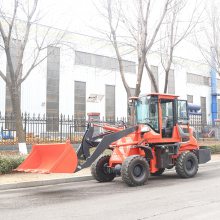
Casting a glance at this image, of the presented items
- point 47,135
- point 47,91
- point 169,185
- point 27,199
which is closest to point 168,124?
point 169,185

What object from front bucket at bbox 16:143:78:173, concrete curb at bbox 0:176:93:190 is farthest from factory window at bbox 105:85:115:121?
front bucket at bbox 16:143:78:173

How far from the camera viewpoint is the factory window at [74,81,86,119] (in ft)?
131

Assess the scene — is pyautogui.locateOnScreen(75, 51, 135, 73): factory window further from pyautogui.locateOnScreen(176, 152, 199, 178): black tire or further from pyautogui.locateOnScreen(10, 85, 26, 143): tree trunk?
pyautogui.locateOnScreen(176, 152, 199, 178): black tire

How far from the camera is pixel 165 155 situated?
13500mm

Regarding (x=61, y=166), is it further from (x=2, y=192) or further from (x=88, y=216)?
(x=88, y=216)

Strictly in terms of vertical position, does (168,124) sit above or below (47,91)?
below

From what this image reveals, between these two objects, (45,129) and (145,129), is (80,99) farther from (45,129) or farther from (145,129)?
(145,129)

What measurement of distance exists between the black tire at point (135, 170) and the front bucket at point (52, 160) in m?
1.60

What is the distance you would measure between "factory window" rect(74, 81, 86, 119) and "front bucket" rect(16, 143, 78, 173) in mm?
27269

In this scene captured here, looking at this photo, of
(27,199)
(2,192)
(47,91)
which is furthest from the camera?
(47,91)

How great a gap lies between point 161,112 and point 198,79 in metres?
44.1

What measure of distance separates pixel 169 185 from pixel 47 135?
43.0ft

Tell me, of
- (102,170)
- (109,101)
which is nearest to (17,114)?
(102,170)

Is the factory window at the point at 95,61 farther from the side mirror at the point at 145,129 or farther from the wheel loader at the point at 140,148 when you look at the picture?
the side mirror at the point at 145,129
